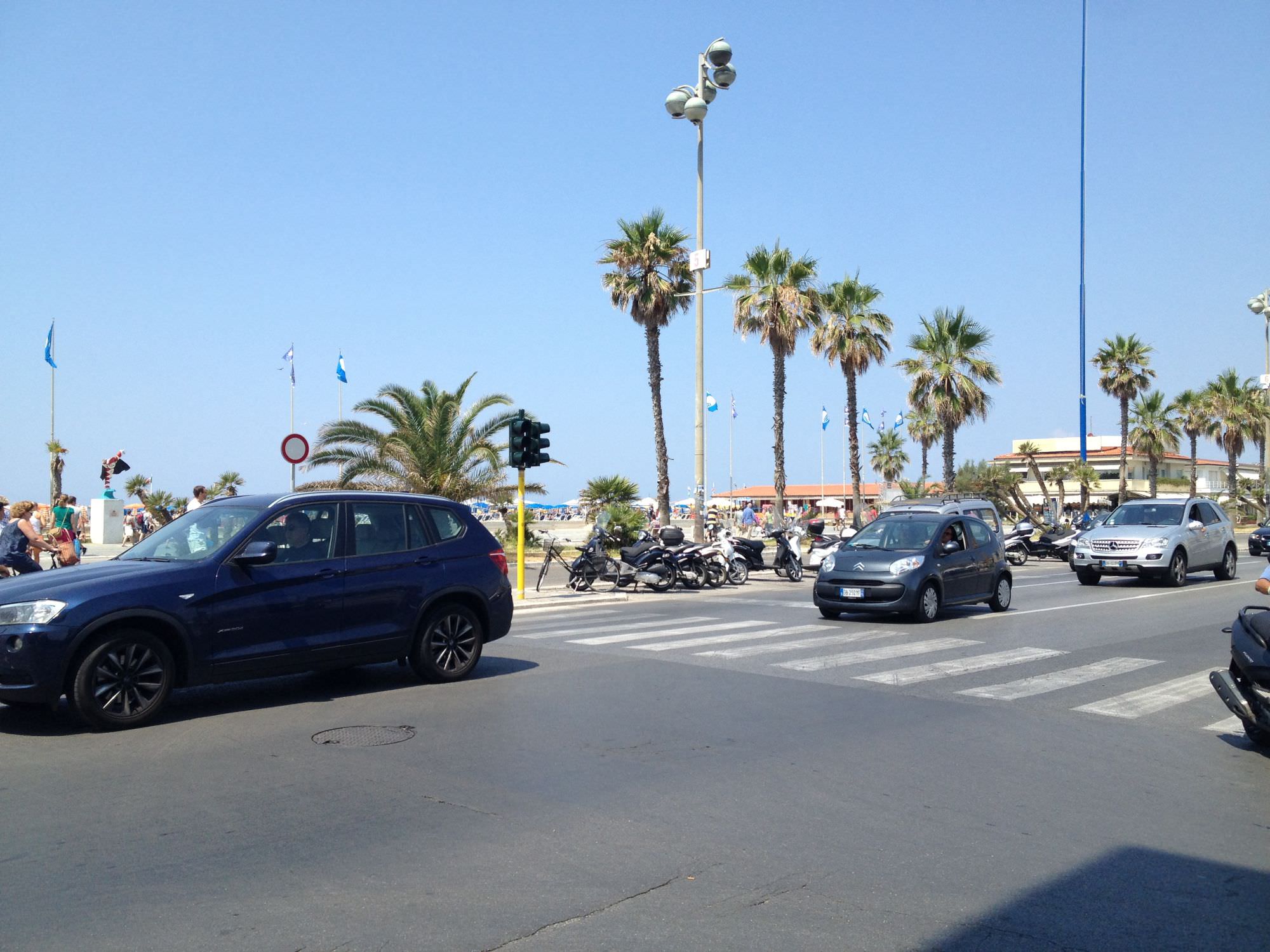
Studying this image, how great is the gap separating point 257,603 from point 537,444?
34.9ft

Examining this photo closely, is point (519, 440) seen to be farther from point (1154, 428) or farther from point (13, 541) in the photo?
point (1154, 428)

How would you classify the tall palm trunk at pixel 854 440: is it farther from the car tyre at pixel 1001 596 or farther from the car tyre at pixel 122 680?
the car tyre at pixel 122 680

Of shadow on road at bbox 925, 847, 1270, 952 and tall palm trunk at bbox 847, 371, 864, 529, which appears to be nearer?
shadow on road at bbox 925, 847, 1270, 952

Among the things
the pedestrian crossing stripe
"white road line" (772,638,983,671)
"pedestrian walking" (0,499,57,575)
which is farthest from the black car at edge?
"pedestrian walking" (0,499,57,575)

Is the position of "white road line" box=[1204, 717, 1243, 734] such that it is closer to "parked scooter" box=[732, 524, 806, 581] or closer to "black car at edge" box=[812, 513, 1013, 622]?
"black car at edge" box=[812, 513, 1013, 622]

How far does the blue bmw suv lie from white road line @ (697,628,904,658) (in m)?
2.79

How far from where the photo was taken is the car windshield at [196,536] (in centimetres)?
845

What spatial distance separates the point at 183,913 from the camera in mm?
4312

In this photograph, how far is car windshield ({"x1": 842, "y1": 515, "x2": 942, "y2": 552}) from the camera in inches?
619

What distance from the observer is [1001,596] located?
55.3ft

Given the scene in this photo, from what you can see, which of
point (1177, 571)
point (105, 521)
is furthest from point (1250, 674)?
point (105, 521)

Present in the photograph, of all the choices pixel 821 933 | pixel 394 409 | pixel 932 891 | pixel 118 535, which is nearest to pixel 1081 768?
pixel 932 891

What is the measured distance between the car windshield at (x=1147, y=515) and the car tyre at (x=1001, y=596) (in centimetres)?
695

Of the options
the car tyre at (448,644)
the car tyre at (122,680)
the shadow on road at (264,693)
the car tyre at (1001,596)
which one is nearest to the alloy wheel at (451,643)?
the car tyre at (448,644)
